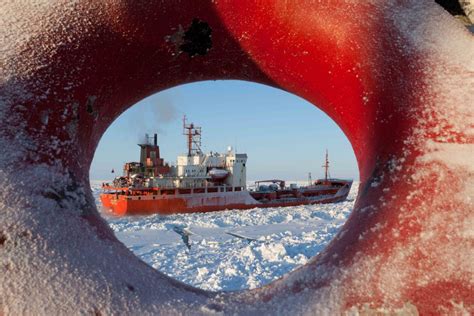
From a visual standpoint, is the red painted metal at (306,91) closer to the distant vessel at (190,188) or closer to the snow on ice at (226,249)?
the snow on ice at (226,249)

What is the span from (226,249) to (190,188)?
8571mm

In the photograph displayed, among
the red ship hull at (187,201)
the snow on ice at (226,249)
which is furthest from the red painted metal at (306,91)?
the red ship hull at (187,201)

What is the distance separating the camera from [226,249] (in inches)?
268

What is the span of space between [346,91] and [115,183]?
1536 centimetres

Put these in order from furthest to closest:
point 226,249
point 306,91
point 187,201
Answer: point 187,201 < point 226,249 < point 306,91

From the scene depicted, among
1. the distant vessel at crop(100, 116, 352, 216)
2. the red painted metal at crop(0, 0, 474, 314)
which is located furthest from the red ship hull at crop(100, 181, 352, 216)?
the red painted metal at crop(0, 0, 474, 314)

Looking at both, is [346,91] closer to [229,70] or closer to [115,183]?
[229,70]

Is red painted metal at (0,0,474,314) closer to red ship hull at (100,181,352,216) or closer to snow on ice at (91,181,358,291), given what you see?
snow on ice at (91,181,358,291)

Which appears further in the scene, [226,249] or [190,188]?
[190,188]

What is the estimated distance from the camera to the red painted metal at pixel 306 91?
Result: 0.92m

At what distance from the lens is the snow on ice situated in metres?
4.84

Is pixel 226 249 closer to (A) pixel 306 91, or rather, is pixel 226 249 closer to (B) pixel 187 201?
(A) pixel 306 91

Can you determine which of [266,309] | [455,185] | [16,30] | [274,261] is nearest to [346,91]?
[455,185]

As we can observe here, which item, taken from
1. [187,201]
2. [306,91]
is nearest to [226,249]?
[306,91]
